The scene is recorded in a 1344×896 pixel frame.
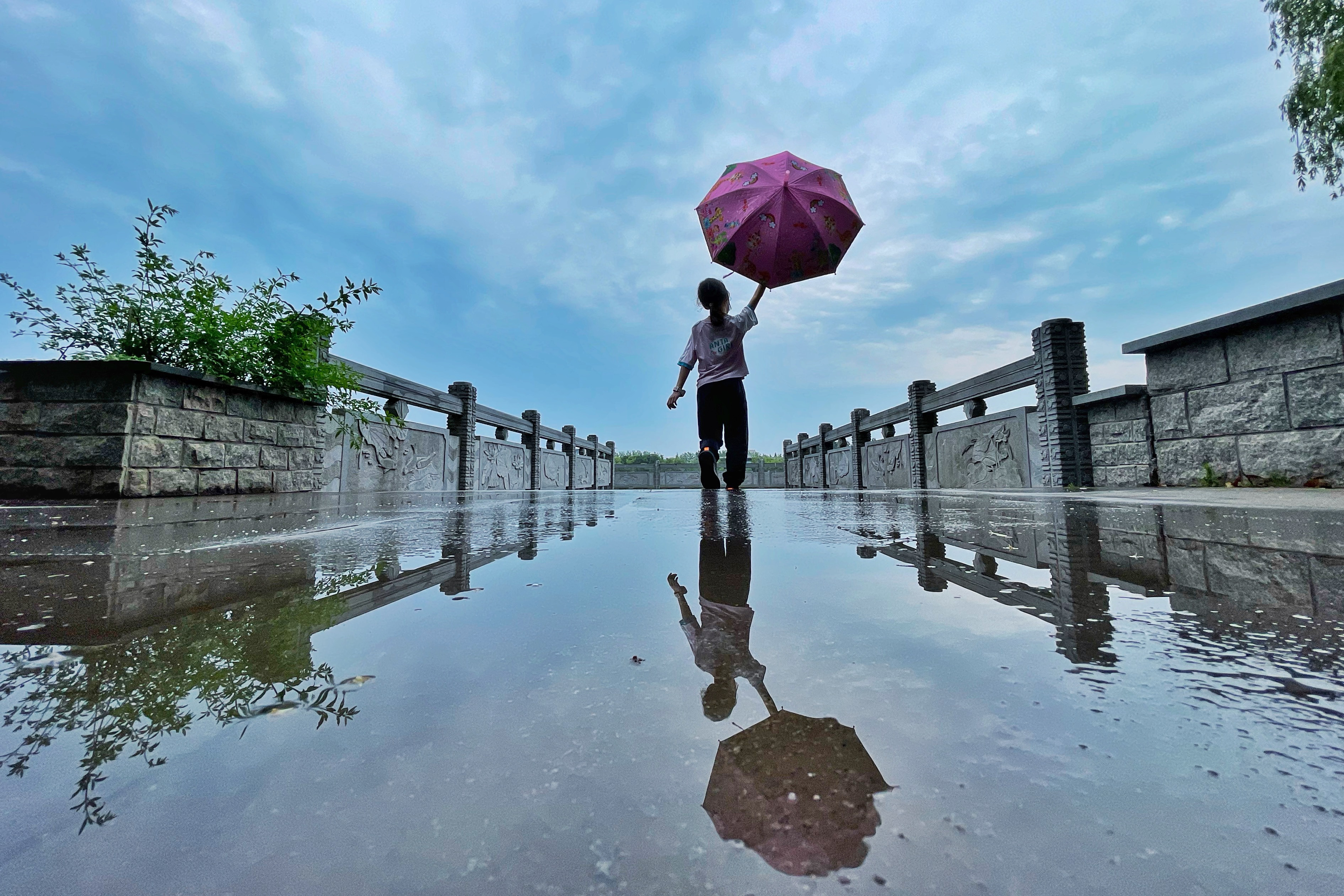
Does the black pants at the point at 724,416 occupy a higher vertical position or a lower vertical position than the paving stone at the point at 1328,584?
higher

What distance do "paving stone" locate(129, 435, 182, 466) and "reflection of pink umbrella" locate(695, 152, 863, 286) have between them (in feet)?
15.2

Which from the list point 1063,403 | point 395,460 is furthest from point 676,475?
point 1063,403

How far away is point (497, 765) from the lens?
1.26 feet

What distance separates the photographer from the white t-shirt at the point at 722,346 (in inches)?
177

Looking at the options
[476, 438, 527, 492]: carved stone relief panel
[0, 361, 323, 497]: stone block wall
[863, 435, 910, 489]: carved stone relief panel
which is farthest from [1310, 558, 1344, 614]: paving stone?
[863, 435, 910, 489]: carved stone relief panel

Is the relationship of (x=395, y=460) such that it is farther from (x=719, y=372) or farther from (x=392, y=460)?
(x=719, y=372)

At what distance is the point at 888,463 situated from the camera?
14.8 meters

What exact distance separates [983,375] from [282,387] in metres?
11.2

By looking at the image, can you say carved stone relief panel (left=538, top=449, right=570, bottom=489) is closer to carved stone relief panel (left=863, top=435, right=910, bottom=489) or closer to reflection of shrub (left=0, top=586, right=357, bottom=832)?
carved stone relief panel (left=863, top=435, right=910, bottom=489)

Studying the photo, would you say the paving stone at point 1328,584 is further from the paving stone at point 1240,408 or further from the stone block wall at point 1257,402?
the paving stone at point 1240,408

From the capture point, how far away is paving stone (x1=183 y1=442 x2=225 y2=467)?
4500 millimetres

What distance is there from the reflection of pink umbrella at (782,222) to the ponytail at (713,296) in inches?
6.3

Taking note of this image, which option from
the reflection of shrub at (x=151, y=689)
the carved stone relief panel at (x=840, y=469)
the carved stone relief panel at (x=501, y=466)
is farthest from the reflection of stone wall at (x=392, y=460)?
the carved stone relief panel at (x=840, y=469)

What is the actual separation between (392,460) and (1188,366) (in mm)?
11715
